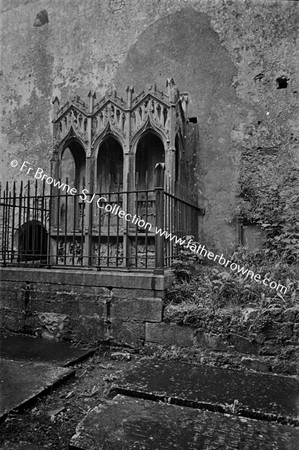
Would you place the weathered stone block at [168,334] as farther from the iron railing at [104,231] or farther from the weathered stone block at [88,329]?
the iron railing at [104,231]

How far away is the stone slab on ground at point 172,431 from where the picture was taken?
80.0 inches

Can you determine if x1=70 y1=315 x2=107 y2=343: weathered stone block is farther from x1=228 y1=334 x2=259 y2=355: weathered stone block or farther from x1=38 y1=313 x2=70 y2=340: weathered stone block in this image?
x1=228 y1=334 x2=259 y2=355: weathered stone block

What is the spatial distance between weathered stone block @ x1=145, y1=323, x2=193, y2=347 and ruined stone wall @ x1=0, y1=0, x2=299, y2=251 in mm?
3355

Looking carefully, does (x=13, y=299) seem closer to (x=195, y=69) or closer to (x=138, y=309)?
(x=138, y=309)

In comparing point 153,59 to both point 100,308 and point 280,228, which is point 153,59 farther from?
point 100,308

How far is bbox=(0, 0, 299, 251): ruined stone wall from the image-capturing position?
7078mm

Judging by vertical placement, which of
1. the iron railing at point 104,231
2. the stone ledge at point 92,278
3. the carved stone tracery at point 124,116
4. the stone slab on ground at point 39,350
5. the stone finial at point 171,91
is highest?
the stone finial at point 171,91

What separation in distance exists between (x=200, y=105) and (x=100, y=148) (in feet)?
7.76

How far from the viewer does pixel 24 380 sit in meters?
3.11

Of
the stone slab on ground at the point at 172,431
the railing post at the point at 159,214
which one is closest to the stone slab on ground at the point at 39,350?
the railing post at the point at 159,214

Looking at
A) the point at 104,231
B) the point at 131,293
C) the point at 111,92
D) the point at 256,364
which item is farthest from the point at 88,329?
the point at 111,92

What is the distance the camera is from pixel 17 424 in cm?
248

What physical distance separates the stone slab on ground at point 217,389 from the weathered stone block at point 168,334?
20.9 inches

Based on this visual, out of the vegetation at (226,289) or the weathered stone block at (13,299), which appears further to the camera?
the weathered stone block at (13,299)
